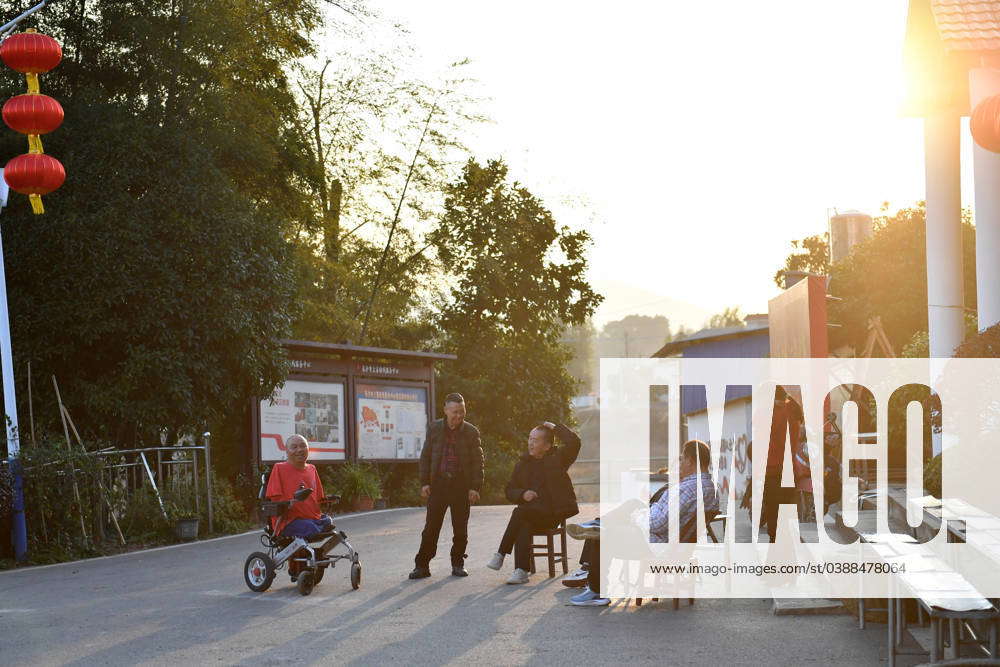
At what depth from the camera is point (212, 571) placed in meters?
13.7

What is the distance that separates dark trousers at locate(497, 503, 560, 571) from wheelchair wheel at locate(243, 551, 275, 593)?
7.50 ft

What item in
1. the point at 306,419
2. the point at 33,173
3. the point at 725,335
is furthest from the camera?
the point at 725,335

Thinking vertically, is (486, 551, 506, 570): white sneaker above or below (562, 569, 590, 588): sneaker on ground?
above

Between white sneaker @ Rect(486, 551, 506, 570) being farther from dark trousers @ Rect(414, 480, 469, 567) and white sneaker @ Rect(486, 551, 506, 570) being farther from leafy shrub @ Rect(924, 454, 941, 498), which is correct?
leafy shrub @ Rect(924, 454, 941, 498)

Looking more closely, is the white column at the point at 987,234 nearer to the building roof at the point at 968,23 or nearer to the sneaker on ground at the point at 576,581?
the building roof at the point at 968,23

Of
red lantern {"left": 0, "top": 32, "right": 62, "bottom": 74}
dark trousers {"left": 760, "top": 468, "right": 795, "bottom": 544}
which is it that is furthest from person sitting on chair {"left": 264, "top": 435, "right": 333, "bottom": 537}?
red lantern {"left": 0, "top": 32, "right": 62, "bottom": 74}

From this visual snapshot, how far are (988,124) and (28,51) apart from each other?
8.33 m

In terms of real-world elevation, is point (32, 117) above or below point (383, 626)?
above

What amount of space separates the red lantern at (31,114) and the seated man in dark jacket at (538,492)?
536 centimetres

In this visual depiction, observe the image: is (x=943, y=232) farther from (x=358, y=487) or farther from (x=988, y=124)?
(x=358, y=487)

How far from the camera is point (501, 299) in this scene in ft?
116

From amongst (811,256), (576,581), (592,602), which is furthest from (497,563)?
(811,256)

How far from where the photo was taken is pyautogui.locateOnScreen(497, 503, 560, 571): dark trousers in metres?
12.3

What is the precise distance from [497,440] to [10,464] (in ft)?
68.3
